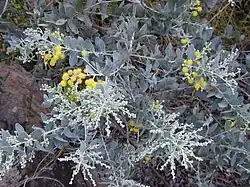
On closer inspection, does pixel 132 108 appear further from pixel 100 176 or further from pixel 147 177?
pixel 147 177

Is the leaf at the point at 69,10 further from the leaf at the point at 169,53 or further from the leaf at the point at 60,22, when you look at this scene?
the leaf at the point at 169,53

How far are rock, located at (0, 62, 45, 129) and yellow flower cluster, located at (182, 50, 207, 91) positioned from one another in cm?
61

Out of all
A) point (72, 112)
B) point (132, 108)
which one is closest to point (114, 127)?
point (132, 108)

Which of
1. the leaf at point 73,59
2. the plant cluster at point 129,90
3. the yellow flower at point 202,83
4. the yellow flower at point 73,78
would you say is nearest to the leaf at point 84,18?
→ the plant cluster at point 129,90

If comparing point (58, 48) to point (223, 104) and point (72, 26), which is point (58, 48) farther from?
point (223, 104)

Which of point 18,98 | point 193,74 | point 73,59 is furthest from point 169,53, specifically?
point 18,98

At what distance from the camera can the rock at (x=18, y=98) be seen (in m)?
1.71

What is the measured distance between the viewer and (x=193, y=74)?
135 centimetres

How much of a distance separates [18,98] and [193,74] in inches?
27.1

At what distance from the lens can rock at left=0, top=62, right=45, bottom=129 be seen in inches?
67.4

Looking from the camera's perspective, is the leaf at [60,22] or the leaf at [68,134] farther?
the leaf at [60,22]

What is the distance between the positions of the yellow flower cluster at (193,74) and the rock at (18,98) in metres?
0.61

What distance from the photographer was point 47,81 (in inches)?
67.3

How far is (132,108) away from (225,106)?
10.0 inches
